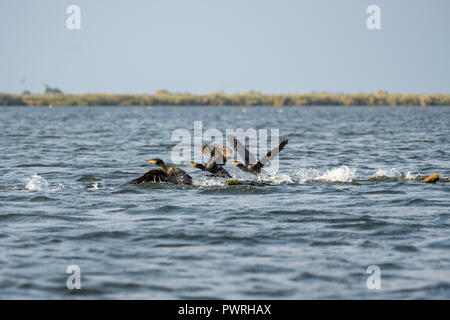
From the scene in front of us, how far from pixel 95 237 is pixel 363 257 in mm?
3652

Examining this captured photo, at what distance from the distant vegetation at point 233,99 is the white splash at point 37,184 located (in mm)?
83152

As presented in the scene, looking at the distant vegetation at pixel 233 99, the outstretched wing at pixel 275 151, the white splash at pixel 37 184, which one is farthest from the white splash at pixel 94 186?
the distant vegetation at pixel 233 99

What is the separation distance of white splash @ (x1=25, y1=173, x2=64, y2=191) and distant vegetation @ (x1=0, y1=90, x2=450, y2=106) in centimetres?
8315

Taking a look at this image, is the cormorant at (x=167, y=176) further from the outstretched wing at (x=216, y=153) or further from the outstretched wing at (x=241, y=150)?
the outstretched wing at (x=241, y=150)

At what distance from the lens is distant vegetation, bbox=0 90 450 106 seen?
318 feet

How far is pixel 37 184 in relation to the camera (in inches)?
577

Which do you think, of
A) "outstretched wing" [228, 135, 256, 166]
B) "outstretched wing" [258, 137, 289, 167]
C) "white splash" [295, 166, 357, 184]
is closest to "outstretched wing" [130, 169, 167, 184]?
"outstretched wing" [228, 135, 256, 166]

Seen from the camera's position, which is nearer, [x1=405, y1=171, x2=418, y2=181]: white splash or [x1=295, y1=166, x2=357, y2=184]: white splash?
[x1=295, y1=166, x2=357, y2=184]: white splash

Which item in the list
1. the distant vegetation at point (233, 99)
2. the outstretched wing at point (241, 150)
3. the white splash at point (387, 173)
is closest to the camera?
the outstretched wing at point (241, 150)

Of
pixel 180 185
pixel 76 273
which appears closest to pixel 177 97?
pixel 180 185

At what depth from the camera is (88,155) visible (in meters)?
22.7

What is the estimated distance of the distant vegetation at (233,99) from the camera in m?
96.8

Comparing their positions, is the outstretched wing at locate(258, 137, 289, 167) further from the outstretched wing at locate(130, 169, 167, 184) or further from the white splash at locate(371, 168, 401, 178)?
the white splash at locate(371, 168, 401, 178)
